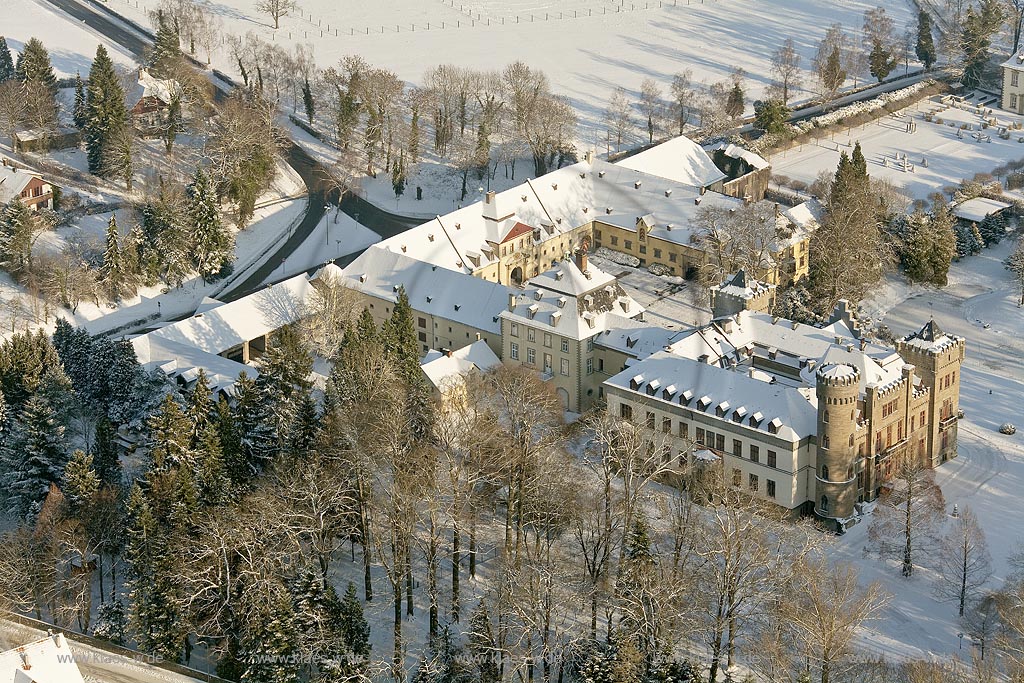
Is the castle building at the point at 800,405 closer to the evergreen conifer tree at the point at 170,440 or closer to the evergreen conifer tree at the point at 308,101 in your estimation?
the evergreen conifer tree at the point at 170,440

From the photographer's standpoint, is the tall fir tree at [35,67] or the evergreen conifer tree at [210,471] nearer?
the evergreen conifer tree at [210,471]

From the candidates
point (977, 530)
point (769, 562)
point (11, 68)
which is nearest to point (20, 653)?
point (769, 562)

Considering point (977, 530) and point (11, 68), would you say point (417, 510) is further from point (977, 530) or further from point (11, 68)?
point (11, 68)

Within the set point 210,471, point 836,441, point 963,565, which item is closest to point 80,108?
point 210,471

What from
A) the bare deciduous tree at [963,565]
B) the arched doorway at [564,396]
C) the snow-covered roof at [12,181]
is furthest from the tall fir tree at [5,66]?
the bare deciduous tree at [963,565]

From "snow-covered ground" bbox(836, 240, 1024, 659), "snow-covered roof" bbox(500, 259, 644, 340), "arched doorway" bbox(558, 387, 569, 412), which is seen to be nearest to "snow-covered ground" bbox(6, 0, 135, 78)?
"snow-covered roof" bbox(500, 259, 644, 340)
